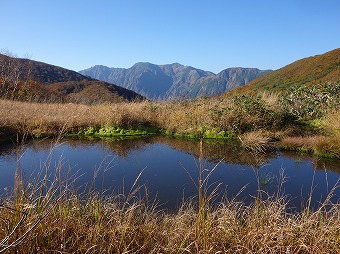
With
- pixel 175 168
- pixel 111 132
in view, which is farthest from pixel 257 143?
pixel 111 132

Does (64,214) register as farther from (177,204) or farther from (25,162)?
(25,162)

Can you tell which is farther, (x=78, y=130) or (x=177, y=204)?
(x=78, y=130)

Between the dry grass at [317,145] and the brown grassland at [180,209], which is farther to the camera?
the dry grass at [317,145]

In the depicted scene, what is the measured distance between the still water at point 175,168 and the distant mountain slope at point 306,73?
39.3 m

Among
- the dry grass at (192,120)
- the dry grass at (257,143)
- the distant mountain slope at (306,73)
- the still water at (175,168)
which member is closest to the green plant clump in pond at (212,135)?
the dry grass at (192,120)

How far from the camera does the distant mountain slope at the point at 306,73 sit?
46.8m

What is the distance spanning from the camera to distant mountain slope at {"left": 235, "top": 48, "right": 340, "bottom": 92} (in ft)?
153

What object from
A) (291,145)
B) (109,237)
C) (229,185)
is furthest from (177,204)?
(291,145)

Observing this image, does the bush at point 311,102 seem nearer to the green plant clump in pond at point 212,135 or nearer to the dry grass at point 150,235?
the green plant clump in pond at point 212,135

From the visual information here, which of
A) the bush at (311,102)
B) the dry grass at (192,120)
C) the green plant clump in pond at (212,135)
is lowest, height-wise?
the green plant clump in pond at (212,135)

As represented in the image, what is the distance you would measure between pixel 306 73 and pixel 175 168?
52790 mm

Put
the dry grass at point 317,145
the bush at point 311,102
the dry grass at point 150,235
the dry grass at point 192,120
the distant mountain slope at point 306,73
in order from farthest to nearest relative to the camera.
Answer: the distant mountain slope at point 306,73 < the bush at point 311,102 < the dry grass at point 192,120 < the dry grass at point 317,145 < the dry grass at point 150,235

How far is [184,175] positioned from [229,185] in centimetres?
123

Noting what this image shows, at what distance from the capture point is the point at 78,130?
13562mm
